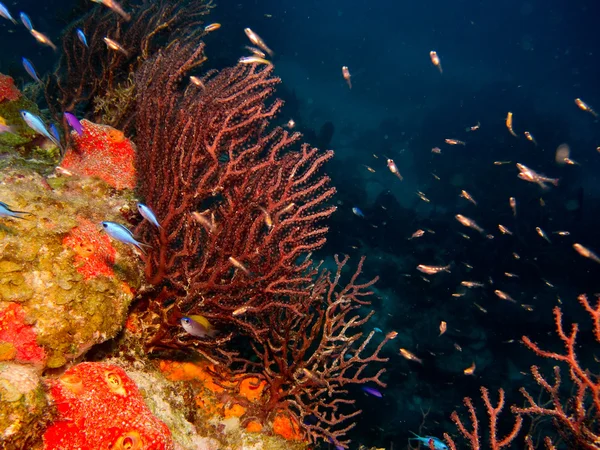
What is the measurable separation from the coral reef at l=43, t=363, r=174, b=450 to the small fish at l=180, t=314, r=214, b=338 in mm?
586

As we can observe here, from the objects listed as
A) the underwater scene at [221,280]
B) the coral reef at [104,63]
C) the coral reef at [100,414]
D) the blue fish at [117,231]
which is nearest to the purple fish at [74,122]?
the underwater scene at [221,280]

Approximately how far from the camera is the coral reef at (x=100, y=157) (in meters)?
3.95

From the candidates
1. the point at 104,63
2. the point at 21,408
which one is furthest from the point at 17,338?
the point at 104,63

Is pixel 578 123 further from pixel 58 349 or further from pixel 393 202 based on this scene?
pixel 58 349

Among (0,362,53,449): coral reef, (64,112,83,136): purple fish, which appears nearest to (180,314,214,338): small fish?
(0,362,53,449): coral reef

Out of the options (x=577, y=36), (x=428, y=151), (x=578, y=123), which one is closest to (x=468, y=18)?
(x=577, y=36)

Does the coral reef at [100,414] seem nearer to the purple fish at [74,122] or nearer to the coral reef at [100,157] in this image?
the coral reef at [100,157]

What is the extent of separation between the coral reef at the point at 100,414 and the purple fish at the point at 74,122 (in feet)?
9.07

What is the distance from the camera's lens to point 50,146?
489cm

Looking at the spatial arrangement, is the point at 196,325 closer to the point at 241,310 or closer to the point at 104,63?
the point at 241,310

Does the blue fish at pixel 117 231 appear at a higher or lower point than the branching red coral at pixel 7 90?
higher

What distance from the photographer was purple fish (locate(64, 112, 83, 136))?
367 cm

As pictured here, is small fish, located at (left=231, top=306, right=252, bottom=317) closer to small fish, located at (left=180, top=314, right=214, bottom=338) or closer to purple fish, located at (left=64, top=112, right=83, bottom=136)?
small fish, located at (left=180, top=314, right=214, bottom=338)

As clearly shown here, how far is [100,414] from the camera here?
2117 mm
